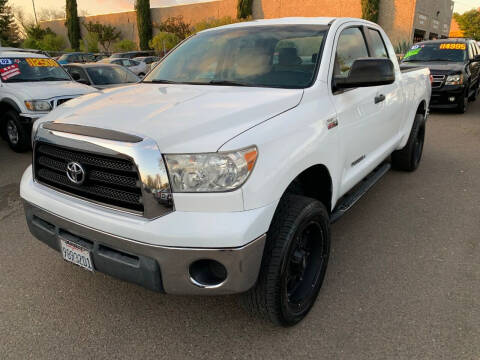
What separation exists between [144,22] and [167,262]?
47.0m

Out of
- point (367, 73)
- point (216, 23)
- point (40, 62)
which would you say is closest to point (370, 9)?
point (216, 23)

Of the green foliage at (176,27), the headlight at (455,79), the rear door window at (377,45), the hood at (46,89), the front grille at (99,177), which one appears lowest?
the headlight at (455,79)

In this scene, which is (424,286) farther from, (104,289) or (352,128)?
(104,289)

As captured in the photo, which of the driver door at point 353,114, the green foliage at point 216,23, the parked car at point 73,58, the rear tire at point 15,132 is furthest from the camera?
the green foliage at point 216,23

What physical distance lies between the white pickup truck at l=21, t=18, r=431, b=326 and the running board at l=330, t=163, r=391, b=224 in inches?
2.7

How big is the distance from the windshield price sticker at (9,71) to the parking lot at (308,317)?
4.46m

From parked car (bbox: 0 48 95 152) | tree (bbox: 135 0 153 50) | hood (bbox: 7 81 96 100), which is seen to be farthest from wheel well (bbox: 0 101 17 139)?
tree (bbox: 135 0 153 50)

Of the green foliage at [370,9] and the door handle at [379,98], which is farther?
the green foliage at [370,9]

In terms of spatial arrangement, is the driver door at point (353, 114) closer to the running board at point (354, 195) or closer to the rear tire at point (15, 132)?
the running board at point (354, 195)

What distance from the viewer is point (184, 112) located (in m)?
2.19

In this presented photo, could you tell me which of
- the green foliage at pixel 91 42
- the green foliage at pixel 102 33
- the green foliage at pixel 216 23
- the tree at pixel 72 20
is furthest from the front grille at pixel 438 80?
the tree at pixel 72 20

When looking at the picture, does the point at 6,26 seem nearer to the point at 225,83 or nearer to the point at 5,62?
the point at 5,62

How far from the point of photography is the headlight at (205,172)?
73.2 inches

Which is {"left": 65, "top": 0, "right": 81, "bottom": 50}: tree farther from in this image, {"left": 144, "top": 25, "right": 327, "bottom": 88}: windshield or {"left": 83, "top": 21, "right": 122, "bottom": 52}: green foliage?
{"left": 144, "top": 25, "right": 327, "bottom": 88}: windshield
